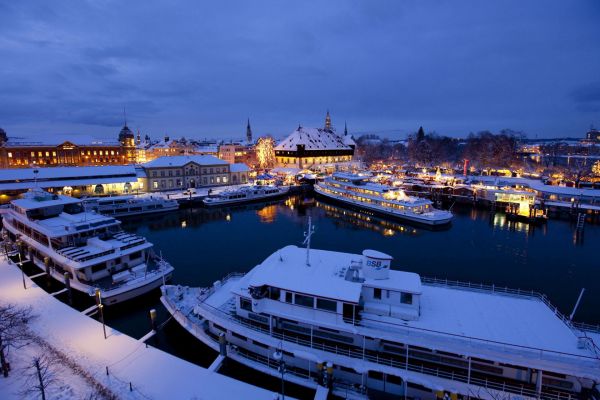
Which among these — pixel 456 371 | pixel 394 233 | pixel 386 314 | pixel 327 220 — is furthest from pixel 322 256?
pixel 327 220

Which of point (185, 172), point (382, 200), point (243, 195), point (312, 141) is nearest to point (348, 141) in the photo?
point (312, 141)

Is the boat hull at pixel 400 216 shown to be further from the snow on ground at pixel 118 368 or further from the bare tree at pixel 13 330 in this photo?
the bare tree at pixel 13 330

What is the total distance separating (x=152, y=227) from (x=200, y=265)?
2055 cm

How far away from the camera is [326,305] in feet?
55.6

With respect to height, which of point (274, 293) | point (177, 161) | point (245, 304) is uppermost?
point (177, 161)

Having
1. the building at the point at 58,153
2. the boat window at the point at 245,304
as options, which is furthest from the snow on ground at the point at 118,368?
the building at the point at 58,153

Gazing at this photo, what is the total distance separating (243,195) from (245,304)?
51.3 meters

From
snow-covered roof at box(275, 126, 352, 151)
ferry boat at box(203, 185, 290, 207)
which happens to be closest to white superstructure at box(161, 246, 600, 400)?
ferry boat at box(203, 185, 290, 207)

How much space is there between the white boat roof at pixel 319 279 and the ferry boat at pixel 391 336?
0.20 ft

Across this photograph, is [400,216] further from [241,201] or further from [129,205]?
[129,205]

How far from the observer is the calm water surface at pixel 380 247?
→ 25.8m

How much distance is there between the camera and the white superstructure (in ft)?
47.3

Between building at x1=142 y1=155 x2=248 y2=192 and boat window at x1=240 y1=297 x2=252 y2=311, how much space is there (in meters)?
60.6

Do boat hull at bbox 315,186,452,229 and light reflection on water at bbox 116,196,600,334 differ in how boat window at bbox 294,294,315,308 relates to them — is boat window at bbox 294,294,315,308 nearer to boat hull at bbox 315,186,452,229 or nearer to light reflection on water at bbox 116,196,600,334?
light reflection on water at bbox 116,196,600,334
